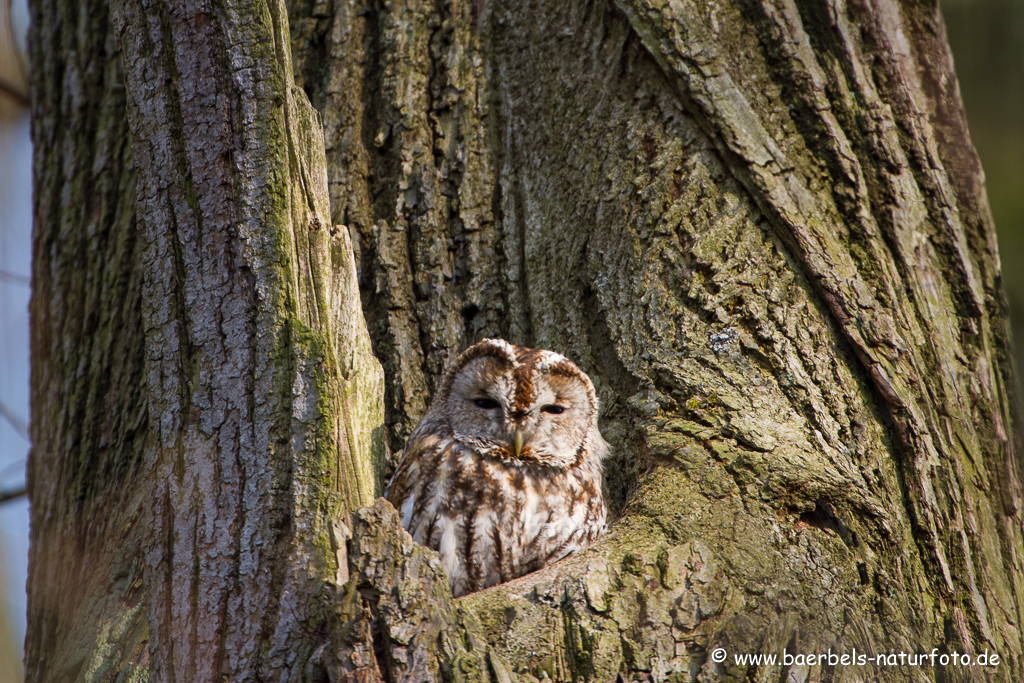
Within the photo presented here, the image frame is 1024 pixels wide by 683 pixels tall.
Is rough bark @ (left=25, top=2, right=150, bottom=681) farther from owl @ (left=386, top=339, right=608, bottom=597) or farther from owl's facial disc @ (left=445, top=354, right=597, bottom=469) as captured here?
owl's facial disc @ (left=445, top=354, right=597, bottom=469)

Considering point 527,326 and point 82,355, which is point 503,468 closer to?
point 527,326

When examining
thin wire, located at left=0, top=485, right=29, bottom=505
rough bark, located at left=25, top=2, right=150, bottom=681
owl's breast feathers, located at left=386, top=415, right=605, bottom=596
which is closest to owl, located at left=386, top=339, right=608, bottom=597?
owl's breast feathers, located at left=386, top=415, right=605, bottom=596

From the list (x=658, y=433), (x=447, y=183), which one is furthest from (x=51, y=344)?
(x=658, y=433)

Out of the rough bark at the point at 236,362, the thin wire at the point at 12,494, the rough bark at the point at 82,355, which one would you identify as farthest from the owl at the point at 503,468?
the thin wire at the point at 12,494

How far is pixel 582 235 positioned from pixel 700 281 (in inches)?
18.7

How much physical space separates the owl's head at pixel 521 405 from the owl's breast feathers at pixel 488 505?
0.03 m

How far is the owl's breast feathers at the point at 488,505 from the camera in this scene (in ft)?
7.79

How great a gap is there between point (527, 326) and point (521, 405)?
0.33 m

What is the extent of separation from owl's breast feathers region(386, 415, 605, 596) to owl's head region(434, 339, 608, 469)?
0.10 ft

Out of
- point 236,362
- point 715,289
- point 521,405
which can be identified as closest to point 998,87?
point 715,289

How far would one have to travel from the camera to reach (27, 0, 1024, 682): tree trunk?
67.7 inches

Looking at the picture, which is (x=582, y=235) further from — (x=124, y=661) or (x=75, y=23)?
(x=75, y=23)

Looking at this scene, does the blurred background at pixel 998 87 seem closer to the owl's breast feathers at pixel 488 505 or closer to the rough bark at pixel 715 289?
the rough bark at pixel 715 289

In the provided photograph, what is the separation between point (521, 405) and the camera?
8.61 feet
